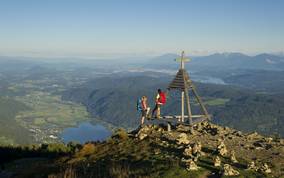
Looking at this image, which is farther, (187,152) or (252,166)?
(187,152)

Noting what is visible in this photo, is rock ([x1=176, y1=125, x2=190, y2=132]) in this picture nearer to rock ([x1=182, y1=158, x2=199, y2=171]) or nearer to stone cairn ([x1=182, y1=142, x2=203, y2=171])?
stone cairn ([x1=182, y1=142, x2=203, y2=171])

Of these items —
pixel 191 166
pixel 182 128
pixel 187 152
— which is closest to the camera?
pixel 191 166

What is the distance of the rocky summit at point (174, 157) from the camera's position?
19.7 m

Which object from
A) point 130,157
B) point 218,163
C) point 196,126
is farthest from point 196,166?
point 196,126

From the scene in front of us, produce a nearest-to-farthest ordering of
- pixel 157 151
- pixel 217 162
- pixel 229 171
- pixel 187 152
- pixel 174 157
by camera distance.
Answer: pixel 229 171 → pixel 217 162 → pixel 174 157 → pixel 187 152 → pixel 157 151

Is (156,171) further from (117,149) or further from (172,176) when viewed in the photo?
(117,149)

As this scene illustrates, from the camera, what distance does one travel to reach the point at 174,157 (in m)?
21.9

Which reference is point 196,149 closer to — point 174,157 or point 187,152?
point 187,152

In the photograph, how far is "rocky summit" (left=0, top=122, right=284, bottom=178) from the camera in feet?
64.7

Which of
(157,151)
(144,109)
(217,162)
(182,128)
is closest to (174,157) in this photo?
(157,151)

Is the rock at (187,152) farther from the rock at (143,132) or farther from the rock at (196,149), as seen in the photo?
the rock at (143,132)

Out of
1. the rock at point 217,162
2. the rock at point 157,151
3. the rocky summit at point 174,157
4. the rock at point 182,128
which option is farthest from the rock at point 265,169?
the rock at point 182,128

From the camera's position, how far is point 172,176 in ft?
61.6

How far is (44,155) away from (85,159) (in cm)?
1062
